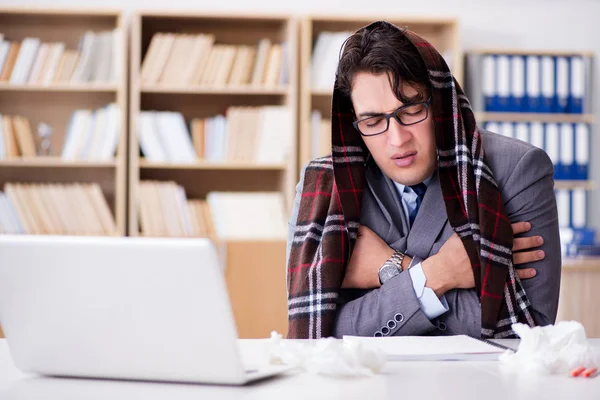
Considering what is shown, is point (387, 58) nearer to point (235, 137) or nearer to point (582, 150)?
point (235, 137)

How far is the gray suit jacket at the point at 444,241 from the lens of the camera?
1.49 m

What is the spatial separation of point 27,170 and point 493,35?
2.70 metres

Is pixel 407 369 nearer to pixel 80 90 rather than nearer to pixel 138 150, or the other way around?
pixel 138 150

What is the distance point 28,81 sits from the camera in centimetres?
394

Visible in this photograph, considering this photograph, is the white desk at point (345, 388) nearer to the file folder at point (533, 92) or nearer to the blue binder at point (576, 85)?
the file folder at point (533, 92)

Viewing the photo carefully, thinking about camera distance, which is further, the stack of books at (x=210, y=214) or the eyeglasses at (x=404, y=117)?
the stack of books at (x=210, y=214)

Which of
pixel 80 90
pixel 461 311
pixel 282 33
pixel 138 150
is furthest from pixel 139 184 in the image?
pixel 461 311

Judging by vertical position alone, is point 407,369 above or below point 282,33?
below

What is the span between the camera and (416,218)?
64.9 inches

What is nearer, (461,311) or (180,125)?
(461,311)

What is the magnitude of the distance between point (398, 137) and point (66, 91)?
9.83ft

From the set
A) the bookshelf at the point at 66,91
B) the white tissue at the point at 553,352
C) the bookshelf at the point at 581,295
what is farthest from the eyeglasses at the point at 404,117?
the bookshelf at the point at 66,91

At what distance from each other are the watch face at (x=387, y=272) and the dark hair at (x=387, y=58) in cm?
34

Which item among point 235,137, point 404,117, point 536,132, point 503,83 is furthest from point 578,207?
point 404,117
